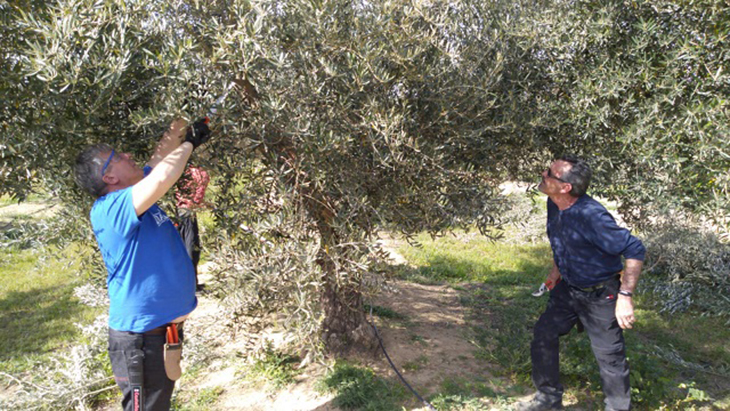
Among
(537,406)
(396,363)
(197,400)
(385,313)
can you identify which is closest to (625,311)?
(537,406)

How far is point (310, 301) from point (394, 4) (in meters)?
1.84

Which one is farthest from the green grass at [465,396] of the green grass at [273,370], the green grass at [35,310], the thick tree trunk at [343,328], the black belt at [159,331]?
the green grass at [35,310]

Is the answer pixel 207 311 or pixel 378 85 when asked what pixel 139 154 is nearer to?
pixel 378 85

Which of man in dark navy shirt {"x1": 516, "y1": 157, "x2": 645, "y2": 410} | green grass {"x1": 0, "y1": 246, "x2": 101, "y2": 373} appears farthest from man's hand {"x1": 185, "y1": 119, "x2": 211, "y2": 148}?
green grass {"x1": 0, "y1": 246, "x2": 101, "y2": 373}

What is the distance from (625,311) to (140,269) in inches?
122

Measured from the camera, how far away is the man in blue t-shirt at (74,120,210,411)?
2584mm

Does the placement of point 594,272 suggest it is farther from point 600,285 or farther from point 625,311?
point 625,311

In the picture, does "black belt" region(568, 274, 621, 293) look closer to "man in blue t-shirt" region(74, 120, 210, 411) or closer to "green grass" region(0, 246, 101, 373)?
"man in blue t-shirt" region(74, 120, 210, 411)

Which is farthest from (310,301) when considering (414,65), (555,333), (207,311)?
(207,311)

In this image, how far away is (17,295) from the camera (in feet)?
23.8

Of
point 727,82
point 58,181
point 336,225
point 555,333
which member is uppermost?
point 727,82

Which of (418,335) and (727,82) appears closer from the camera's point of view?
(727,82)

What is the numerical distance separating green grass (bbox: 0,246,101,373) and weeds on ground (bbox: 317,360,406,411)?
278 centimetres

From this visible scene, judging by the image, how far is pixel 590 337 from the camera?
3.68 metres
